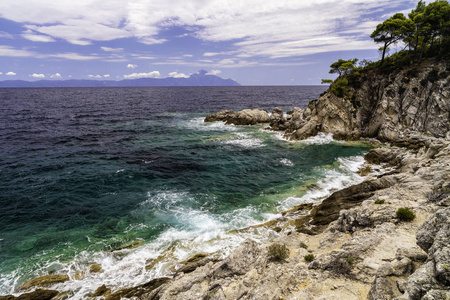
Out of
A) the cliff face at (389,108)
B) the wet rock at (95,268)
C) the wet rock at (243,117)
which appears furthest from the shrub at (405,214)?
the wet rock at (243,117)

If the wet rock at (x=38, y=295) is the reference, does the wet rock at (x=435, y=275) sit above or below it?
above

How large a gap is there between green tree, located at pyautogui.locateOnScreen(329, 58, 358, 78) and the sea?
22.2 m

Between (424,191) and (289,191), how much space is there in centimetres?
1380

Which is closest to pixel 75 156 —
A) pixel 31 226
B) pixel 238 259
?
pixel 31 226

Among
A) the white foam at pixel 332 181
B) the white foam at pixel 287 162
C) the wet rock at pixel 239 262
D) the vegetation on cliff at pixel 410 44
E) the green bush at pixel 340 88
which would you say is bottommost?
the white foam at pixel 332 181

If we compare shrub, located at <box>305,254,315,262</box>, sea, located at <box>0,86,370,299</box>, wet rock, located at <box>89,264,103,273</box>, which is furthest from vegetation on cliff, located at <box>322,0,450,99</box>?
wet rock, located at <box>89,264,103,273</box>

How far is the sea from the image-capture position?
59.1 ft

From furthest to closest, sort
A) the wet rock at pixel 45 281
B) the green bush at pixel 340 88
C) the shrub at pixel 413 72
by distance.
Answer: the green bush at pixel 340 88
the shrub at pixel 413 72
the wet rock at pixel 45 281

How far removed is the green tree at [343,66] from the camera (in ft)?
191

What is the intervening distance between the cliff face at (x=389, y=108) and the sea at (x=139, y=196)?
20.3ft

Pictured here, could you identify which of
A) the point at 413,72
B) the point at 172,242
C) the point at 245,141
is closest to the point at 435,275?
the point at 172,242

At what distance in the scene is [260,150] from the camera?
4606 cm

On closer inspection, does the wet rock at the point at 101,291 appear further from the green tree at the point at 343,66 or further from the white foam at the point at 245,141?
the green tree at the point at 343,66

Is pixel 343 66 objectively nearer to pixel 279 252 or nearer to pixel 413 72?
pixel 413 72
